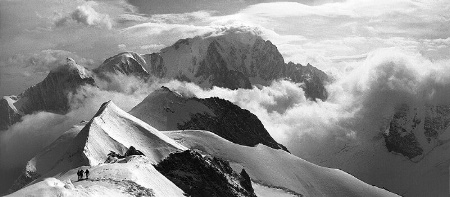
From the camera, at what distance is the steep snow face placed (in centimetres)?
10365

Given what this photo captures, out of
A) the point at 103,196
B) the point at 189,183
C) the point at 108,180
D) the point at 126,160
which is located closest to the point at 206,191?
the point at 189,183

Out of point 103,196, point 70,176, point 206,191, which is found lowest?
point 206,191

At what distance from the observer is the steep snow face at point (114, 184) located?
103650 mm

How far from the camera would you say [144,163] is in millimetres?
157875

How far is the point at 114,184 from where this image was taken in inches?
5039

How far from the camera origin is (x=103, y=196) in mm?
113062

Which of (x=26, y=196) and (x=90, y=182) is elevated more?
(x=26, y=196)

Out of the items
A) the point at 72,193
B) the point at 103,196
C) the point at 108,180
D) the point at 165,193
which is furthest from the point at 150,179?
the point at 72,193

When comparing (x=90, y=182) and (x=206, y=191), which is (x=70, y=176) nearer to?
(x=90, y=182)

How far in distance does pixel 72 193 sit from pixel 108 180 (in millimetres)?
27909

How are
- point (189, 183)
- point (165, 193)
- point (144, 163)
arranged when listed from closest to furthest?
1. point (165, 193)
2. point (144, 163)
3. point (189, 183)

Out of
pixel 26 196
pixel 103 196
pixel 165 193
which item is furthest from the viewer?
pixel 165 193

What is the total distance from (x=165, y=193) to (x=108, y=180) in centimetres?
1396

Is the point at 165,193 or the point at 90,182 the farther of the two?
the point at 165,193
